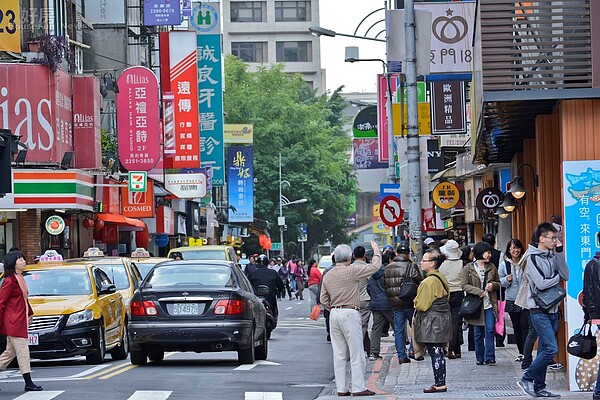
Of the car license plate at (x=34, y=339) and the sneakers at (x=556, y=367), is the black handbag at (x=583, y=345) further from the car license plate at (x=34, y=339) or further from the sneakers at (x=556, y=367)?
the car license plate at (x=34, y=339)

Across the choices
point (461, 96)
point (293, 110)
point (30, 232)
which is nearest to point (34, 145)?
point (30, 232)

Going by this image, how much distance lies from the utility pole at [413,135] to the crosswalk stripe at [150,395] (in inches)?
326

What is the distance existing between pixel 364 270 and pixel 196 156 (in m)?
34.8

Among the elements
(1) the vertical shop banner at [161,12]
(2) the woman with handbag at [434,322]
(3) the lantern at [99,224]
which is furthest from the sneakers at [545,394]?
(1) the vertical shop banner at [161,12]

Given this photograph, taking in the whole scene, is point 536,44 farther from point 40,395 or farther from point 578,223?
point 40,395

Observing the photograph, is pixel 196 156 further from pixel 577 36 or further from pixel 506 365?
pixel 577 36

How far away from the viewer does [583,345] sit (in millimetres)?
13203

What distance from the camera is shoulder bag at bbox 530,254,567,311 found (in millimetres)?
13922

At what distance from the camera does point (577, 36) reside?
15195 mm

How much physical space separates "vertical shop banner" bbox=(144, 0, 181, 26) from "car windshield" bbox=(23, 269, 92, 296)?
28.7 meters

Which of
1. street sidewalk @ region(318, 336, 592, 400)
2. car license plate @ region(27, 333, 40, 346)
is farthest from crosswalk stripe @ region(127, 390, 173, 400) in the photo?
car license plate @ region(27, 333, 40, 346)

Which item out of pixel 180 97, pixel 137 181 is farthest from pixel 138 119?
pixel 180 97

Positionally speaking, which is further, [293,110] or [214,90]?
[293,110]

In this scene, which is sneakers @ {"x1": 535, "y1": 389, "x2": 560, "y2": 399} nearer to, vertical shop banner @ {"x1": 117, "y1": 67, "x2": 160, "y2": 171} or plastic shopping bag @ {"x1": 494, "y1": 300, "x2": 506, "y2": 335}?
plastic shopping bag @ {"x1": 494, "y1": 300, "x2": 506, "y2": 335}
